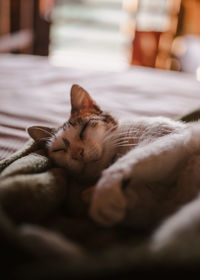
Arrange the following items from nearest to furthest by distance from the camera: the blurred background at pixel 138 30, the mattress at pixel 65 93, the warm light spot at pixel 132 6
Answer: the mattress at pixel 65 93, the blurred background at pixel 138 30, the warm light spot at pixel 132 6

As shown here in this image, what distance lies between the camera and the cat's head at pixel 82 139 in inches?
35.0

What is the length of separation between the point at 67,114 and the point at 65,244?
39.1 inches

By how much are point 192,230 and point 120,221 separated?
0.15 metres

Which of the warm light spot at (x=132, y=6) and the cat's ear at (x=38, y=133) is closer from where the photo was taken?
the cat's ear at (x=38, y=133)

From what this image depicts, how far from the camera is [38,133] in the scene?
1.00 m

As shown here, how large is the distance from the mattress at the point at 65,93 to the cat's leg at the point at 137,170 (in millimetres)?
486

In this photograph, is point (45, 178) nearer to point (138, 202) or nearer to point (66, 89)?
point (138, 202)

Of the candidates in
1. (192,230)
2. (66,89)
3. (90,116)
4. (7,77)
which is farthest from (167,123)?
(7,77)

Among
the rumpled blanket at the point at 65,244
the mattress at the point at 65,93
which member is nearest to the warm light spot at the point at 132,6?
the mattress at the point at 65,93

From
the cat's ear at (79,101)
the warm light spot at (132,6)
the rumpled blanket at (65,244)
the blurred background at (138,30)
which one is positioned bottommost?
the rumpled blanket at (65,244)

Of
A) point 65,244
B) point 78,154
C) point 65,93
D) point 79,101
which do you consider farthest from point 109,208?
point 65,93

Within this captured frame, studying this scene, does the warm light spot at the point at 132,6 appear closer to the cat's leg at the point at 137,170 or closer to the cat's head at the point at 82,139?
the cat's head at the point at 82,139

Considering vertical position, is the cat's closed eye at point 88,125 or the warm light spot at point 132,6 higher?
the warm light spot at point 132,6

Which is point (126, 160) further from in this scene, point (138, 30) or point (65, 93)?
point (138, 30)
